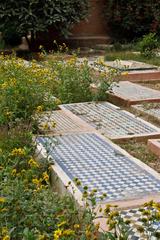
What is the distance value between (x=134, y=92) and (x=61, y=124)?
1.75 m

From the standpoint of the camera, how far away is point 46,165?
364cm

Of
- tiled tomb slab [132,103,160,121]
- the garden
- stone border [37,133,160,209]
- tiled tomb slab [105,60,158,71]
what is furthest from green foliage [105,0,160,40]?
stone border [37,133,160,209]

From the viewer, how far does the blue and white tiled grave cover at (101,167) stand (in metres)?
3.30

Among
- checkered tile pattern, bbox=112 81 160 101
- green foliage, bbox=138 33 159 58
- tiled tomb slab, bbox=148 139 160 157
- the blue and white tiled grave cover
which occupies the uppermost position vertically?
the blue and white tiled grave cover

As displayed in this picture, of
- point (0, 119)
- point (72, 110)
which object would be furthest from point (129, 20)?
point (0, 119)

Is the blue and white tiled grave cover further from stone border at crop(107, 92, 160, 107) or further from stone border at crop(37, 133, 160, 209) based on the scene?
stone border at crop(107, 92, 160, 107)

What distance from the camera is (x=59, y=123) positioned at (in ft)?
16.2

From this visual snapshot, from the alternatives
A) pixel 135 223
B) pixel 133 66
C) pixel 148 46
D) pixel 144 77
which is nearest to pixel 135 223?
pixel 135 223

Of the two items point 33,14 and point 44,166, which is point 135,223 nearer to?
point 44,166

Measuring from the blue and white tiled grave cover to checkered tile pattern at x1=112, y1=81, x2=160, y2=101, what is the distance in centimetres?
172

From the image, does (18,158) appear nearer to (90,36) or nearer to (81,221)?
(81,221)

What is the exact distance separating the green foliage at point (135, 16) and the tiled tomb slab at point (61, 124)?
25.5 feet

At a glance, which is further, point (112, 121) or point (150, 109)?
point (150, 109)

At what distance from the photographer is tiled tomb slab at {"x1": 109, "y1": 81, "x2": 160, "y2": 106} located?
590cm
